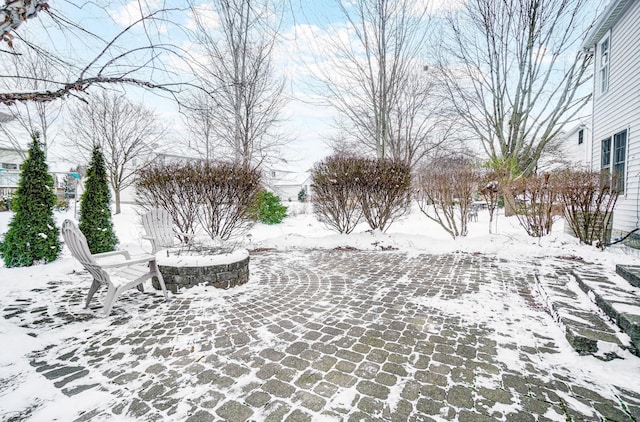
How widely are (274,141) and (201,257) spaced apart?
851 centimetres

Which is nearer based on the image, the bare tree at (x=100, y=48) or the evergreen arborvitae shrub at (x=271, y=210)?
the bare tree at (x=100, y=48)

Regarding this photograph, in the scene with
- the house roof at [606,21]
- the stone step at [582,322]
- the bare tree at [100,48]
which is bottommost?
the stone step at [582,322]

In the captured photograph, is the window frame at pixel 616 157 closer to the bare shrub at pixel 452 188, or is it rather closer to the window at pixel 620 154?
the window at pixel 620 154

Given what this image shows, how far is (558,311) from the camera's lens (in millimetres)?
2994

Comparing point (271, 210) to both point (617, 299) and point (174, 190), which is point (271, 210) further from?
point (617, 299)

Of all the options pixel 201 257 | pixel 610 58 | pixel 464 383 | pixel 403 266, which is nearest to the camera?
pixel 464 383

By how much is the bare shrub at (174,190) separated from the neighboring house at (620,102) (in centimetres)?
972

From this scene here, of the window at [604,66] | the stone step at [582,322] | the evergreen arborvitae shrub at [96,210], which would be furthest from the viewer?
the window at [604,66]

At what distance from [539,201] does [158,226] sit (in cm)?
864

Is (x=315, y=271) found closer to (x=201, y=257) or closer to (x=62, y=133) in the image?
(x=201, y=257)

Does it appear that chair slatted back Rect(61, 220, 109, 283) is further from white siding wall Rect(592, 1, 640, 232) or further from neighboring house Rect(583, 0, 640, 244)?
white siding wall Rect(592, 1, 640, 232)

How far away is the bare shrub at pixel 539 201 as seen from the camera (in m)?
6.75

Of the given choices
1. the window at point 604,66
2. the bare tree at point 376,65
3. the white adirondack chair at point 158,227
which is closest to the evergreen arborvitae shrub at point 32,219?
the white adirondack chair at point 158,227

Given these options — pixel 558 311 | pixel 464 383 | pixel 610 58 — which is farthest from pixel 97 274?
pixel 610 58
